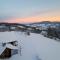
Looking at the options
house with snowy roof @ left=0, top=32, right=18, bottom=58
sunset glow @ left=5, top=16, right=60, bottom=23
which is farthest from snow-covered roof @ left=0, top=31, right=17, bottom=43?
sunset glow @ left=5, top=16, right=60, bottom=23

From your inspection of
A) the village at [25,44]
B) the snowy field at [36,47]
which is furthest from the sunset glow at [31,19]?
the snowy field at [36,47]

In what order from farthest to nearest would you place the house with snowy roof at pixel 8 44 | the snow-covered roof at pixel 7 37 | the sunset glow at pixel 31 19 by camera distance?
the sunset glow at pixel 31 19 < the snow-covered roof at pixel 7 37 < the house with snowy roof at pixel 8 44

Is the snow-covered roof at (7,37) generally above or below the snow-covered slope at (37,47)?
above

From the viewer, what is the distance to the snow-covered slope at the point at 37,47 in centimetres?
187

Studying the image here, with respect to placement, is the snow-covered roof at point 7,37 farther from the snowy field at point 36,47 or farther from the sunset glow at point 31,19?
the sunset glow at point 31,19

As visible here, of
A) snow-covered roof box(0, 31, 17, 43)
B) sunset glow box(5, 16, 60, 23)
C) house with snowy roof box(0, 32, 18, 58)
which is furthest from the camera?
sunset glow box(5, 16, 60, 23)

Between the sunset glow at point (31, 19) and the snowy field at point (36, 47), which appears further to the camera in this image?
the sunset glow at point (31, 19)

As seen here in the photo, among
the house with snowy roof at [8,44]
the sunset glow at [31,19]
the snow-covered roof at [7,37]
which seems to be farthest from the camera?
the sunset glow at [31,19]

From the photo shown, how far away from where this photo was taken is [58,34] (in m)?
2.04

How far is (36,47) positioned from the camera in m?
2.01

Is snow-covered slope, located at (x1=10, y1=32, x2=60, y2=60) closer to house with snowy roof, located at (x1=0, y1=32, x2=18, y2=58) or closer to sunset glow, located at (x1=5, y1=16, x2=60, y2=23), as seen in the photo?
house with snowy roof, located at (x1=0, y1=32, x2=18, y2=58)

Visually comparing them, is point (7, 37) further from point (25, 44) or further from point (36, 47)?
point (36, 47)

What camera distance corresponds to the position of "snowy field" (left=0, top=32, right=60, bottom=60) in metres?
1.87

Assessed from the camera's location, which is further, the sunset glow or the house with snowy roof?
the sunset glow
